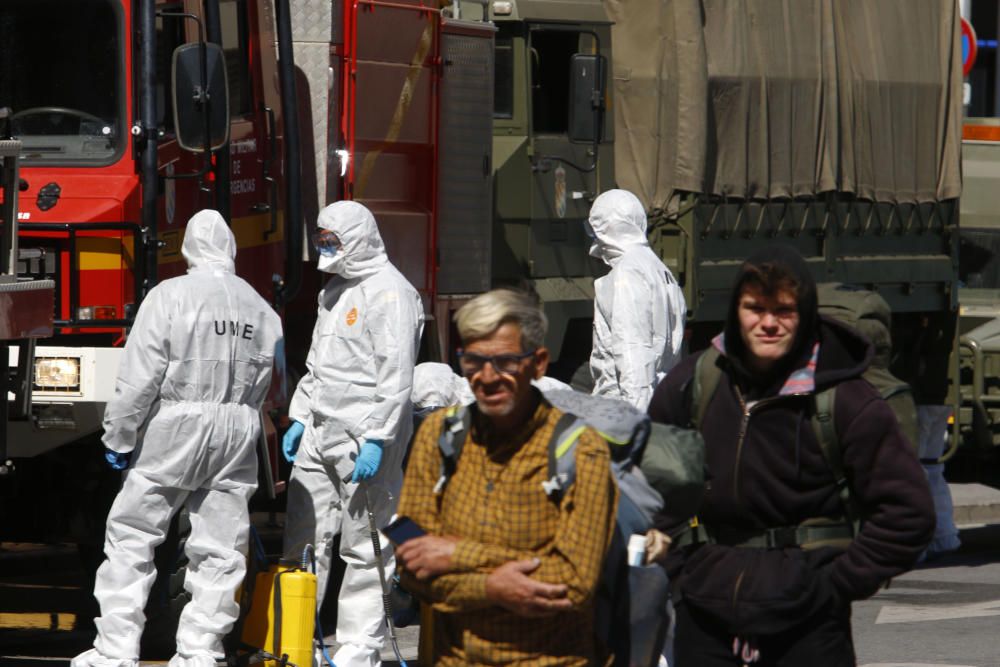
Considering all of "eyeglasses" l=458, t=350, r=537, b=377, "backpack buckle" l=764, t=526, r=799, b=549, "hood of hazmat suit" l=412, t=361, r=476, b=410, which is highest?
"eyeglasses" l=458, t=350, r=537, b=377

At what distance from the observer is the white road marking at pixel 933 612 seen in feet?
31.4

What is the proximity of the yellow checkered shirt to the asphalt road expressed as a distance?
446cm

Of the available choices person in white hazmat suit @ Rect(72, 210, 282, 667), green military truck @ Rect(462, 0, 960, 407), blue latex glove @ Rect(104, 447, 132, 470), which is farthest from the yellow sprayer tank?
green military truck @ Rect(462, 0, 960, 407)

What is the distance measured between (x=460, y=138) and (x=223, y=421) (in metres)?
3.33

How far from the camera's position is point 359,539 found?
7.50 m

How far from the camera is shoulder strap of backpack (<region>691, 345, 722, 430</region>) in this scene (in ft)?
14.1

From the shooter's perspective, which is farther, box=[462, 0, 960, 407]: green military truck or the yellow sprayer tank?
box=[462, 0, 960, 407]: green military truck

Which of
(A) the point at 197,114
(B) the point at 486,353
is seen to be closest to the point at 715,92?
(A) the point at 197,114

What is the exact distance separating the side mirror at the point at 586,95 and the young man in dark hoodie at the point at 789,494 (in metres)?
6.44

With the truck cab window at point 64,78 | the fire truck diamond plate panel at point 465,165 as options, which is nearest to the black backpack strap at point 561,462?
the truck cab window at point 64,78

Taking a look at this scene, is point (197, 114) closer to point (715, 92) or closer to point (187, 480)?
point (187, 480)

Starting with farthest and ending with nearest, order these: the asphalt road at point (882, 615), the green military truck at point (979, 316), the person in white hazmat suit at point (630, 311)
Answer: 1. the green military truck at point (979, 316)
2. the asphalt road at point (882, 615)
3. the person in white hazmat suit at point (630, 311)

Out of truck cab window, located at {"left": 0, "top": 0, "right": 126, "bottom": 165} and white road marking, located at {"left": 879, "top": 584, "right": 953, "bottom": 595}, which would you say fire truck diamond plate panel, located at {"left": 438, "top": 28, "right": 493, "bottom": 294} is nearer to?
truck cab window, located at {"left": 0, "top": 0, "right": 126, "bottom": 165}

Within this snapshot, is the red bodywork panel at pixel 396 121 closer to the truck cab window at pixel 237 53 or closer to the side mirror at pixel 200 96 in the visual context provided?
the truck cab window at pixel 237 53
